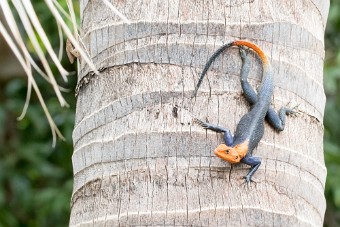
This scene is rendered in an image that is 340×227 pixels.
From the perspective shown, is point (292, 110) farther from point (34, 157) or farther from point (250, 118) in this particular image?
point (34, 157)

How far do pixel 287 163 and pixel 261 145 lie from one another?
111 mm

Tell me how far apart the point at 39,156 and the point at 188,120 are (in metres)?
3.72

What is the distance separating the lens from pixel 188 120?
9.12ft

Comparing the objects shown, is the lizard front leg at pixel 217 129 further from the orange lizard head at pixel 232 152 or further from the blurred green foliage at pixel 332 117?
the blurred green foliage at pixel 332 117

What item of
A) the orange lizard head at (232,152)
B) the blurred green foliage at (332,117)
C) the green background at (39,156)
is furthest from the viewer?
the green background at (39,156)

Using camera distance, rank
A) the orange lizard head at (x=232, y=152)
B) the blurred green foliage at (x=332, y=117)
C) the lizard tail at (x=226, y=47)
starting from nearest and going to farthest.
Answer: the orange lizard head at (x=232, y=152), the lizard tail at (x=226, y=47), the blurred green foliage at (x=332, y=117)

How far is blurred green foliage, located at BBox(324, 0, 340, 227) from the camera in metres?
5.96

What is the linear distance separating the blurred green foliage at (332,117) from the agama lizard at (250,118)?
3003mm

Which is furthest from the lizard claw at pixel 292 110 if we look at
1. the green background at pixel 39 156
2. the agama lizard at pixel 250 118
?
the green background at pixel 39 156

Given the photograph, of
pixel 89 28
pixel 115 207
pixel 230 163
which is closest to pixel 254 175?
pixel 230 163

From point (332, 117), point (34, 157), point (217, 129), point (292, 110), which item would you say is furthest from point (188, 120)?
point (332, 117)

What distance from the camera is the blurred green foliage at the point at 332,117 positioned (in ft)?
19.6

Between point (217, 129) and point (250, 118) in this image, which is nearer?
point (217, 129)

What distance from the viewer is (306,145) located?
289cm
